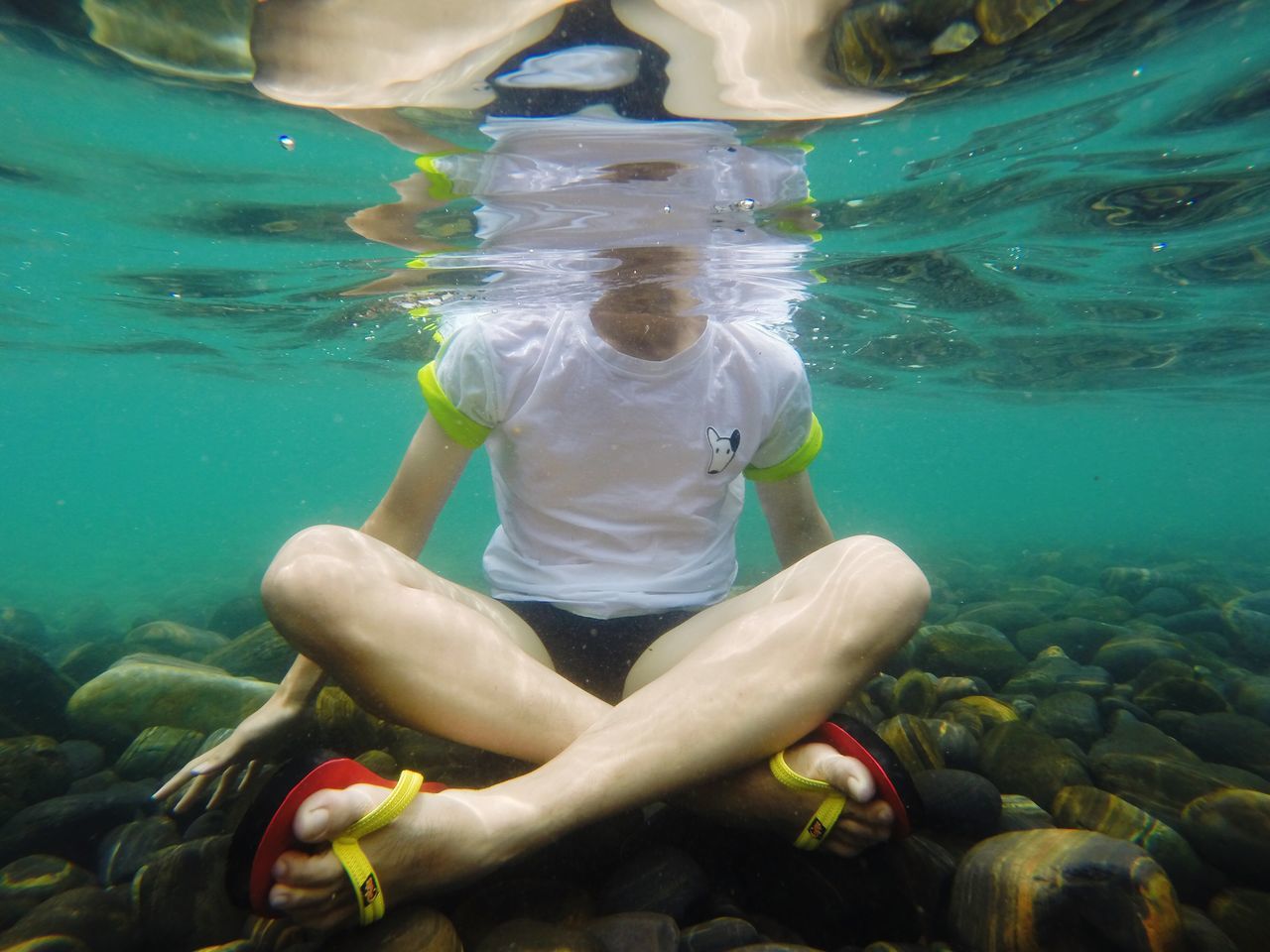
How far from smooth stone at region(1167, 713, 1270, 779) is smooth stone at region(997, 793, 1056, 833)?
1.70 m

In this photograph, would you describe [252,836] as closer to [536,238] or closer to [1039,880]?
[1039,880]

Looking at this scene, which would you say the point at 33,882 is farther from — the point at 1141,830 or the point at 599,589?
the point at 1141,830

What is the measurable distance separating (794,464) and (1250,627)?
6.82 meters

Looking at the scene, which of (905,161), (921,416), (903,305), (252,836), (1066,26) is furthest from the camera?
(921,416)

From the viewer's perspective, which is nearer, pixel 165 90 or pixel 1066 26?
pixel 1066 26

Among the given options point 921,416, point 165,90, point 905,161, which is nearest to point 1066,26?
point 905,161

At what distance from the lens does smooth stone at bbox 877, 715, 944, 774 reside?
325cm

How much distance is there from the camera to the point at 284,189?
671 cm

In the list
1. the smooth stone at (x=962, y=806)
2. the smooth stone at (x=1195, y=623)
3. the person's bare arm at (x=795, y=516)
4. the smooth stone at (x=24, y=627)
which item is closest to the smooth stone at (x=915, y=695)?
the person's bare arm at (x=795, y=516)

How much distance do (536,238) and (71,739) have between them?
565 cm

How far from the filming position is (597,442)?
3.77 m

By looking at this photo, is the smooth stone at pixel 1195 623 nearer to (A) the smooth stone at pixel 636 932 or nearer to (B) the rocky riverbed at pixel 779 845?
(B) the rocky riverbed at pixel 779 845

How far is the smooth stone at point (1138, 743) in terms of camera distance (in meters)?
3.56

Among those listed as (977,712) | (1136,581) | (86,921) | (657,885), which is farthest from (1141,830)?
(1136,581)
